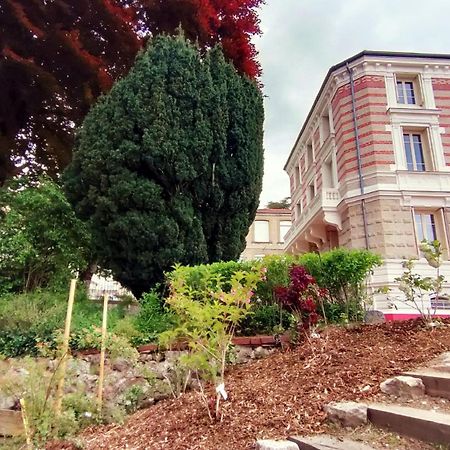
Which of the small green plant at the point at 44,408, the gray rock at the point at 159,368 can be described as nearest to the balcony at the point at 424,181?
the gray rock at the point at 159,368

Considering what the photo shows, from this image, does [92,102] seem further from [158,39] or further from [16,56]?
[158,39]

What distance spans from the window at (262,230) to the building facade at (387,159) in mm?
10571

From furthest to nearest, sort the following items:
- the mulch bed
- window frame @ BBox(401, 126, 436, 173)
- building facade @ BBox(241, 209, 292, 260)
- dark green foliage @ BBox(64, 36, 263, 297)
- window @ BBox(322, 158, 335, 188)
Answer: building facade @ BBox(241, 209, 292, 260)
window @ BBox(322, 158, 335, 188)
window frame @ BBox(401, 126, 436, 173)
dark green foliage @ BBox(64, 36, 263, 297)
the mulch bed

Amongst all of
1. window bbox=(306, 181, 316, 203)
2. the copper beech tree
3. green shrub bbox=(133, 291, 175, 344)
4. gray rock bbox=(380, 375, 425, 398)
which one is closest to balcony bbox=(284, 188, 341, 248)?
window bbox=(306, 181, 316, 203)

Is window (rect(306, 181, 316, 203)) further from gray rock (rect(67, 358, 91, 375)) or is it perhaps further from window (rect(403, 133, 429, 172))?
gray rock (rect(67, 358, 91, 375))

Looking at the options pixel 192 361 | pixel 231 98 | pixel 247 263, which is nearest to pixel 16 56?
pixel 231 98

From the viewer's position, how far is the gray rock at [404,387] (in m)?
3.04

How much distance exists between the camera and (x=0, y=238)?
7191 mm

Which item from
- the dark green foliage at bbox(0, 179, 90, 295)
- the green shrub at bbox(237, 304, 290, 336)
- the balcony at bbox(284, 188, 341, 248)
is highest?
the balcony at bbox(284, 188, 341, 248)

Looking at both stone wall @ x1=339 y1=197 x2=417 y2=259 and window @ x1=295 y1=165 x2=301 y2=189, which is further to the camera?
window @ x1=295 y1=165 x2=301 y2=189

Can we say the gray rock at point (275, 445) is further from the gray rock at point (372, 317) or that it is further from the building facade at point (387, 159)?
the building facade at point (387, 159)

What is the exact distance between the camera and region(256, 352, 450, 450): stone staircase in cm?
243

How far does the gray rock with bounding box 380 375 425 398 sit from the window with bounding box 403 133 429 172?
538 inches

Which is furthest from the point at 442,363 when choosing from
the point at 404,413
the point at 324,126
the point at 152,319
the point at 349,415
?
the point at 324,126
